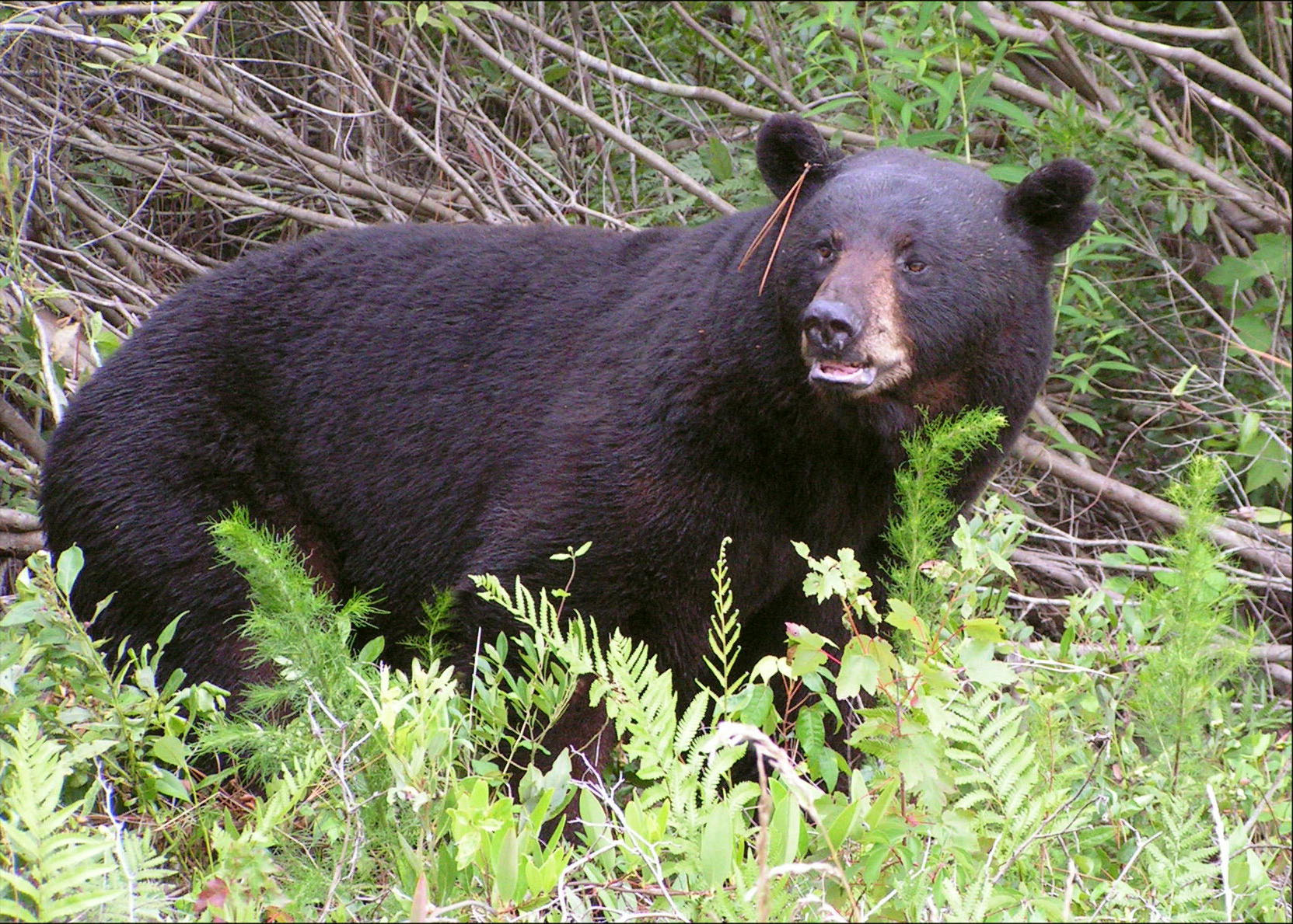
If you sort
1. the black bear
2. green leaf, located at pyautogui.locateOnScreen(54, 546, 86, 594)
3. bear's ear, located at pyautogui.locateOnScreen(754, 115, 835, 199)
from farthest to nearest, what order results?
bear's ear, located at pyautogui.locateOnScreen(754, 115, 835, 199) → the black bear → green leaf, located at pyautogui.locateOnScreen(54, 546, 86, 594)

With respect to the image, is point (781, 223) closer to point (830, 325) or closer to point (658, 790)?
point (830, 325)

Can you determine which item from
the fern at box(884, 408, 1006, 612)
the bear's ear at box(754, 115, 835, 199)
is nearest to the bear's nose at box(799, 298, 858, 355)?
the fern at box(884, 408, 1006, 612)

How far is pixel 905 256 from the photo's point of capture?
3.55 metres

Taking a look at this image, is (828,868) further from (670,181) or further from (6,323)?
(670,181)

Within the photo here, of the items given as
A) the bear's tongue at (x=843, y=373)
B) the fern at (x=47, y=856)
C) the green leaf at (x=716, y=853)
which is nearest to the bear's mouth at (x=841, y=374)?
the bear's tongue at (x=843, y=373)

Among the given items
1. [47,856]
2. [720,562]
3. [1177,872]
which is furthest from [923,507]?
[47,856]

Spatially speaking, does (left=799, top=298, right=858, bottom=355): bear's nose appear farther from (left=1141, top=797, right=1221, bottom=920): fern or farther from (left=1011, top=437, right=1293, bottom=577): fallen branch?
(left=1011, top=437, right=1293, bottom=577): fallen branch

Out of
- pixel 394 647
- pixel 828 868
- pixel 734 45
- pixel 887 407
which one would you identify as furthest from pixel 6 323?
pixel 828 868

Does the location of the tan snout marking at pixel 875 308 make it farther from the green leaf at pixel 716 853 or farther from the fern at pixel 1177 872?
the green leaf at pixel 716 853

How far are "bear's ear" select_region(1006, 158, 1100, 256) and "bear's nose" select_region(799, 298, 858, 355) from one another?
2.43ft

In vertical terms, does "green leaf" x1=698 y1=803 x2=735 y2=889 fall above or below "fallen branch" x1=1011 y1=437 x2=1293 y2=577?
above

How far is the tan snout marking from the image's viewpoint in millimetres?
3375

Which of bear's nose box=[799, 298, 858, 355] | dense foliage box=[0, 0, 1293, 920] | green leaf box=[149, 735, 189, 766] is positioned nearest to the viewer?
dense foliage box=[0, 0, 1293, 920]

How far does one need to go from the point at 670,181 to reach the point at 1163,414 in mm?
2313
